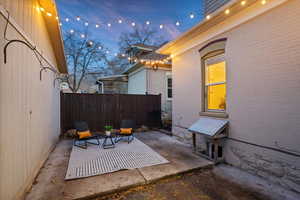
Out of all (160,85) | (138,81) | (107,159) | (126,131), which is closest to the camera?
(107,159)

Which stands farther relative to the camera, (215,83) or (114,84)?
(114,84)

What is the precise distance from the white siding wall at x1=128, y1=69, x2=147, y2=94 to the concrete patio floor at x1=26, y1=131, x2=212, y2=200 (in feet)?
18.2

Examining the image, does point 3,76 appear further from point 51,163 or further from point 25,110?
point 51,163

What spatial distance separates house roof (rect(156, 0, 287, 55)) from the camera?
290 cm

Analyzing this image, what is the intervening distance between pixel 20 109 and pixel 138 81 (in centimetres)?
764

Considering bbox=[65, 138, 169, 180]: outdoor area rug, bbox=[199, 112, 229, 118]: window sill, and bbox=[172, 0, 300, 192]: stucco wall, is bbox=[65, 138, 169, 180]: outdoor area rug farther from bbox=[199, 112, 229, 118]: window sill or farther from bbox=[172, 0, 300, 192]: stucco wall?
bbox=[172, 0, 300, 192]: stucco wall

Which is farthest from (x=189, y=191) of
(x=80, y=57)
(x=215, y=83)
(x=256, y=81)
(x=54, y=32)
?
(x=80, y=57)

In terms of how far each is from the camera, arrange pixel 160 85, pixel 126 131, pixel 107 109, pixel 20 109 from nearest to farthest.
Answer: pixel 20 109 < pixel 126 131 < pixel 107 109 < pixel 160 85

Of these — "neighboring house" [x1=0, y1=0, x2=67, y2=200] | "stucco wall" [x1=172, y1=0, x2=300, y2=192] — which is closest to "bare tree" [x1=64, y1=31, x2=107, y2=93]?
"neighboring house" [x1=0, y1=0, x2=67, y2=200]

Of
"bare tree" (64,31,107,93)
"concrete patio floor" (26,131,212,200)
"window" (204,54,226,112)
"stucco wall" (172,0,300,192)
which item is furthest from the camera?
"bare tree" (64,31,107,93)

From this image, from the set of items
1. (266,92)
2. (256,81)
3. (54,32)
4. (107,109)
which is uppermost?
(54,32)

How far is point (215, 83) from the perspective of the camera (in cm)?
418

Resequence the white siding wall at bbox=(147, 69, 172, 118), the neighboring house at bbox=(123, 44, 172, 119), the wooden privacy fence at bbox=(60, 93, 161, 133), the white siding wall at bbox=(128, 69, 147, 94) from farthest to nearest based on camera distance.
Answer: the white siding wall at bbox=(128, 69, 147, 94) < the white siding wall at bbox=(147, 69, 172, 118) < the neighboring house at bbox=(123, 44, 172, 119) < the wooden privacy fence at bbox=(60, 93, 161, 133)

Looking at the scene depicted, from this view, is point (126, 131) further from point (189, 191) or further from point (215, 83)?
point (215, 83)
